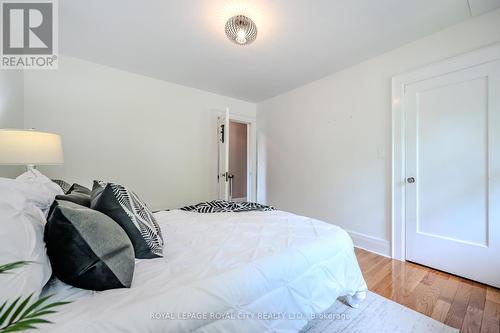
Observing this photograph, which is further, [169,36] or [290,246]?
[169,36]

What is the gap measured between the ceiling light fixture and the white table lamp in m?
1.75

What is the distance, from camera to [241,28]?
5.50ft

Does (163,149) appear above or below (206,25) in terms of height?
below

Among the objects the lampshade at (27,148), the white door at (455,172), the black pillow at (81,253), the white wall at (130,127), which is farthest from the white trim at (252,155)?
the black pillow at (81,253)

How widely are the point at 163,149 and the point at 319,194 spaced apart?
2.46 metres

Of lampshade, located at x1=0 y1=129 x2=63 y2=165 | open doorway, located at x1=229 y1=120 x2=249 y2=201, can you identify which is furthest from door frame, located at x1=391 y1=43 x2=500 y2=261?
open doorway, located at x1=229 y1=120 x2=249 y2=201

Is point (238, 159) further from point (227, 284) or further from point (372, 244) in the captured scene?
point (227, 284)

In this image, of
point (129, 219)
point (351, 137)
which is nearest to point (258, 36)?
point (351, 137)

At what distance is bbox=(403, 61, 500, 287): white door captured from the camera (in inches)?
68.1

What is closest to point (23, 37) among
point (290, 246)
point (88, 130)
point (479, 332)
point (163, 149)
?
point (88, 130)

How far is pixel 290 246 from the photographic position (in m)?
1.12

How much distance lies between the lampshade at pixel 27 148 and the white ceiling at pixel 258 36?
3.60 feet

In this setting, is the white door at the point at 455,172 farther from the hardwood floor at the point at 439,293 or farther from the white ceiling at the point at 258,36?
the white ceiling at the point at 258,36

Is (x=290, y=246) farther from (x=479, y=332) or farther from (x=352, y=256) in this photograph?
(x=479, y=332)
